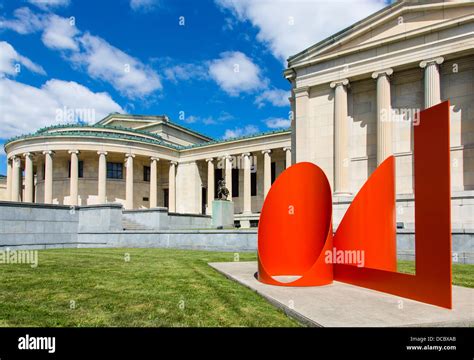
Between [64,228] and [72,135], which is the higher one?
[72,135]

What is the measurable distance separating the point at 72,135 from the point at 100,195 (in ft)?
29.7

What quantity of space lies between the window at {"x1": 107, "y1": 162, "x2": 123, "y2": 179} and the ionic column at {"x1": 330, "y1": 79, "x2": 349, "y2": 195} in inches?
1478

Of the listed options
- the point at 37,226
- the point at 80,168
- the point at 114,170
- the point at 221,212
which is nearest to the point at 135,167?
the point at 114,170

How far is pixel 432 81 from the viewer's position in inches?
1001

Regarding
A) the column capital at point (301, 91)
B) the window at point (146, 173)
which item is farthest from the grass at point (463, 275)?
the window at point (146, 173)

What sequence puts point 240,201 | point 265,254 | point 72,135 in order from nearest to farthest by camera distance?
point 265,254, point 72,135, point 240,201

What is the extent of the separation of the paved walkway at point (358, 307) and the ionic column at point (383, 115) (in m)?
19.8

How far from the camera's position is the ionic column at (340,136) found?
94.3 feet

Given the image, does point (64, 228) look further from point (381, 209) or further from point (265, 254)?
point (381, 209)

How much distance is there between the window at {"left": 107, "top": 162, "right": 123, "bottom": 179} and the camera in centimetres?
5453

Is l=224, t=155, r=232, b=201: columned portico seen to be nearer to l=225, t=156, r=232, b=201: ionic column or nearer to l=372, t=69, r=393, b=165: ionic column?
l=225, t=156, r=232, b=201: ionic column

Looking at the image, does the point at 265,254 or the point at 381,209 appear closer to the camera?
the point at 381,209
